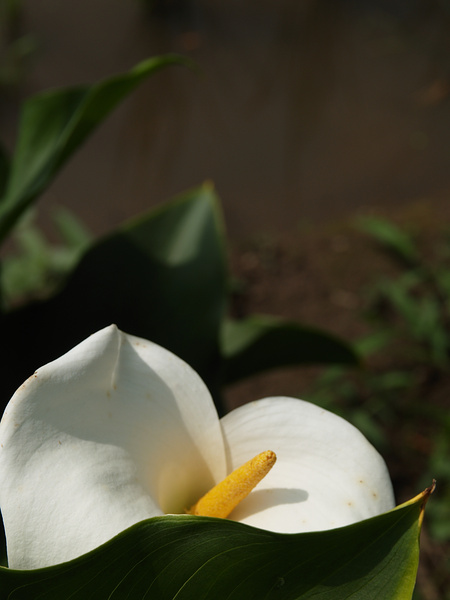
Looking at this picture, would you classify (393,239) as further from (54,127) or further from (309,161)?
(54,127)

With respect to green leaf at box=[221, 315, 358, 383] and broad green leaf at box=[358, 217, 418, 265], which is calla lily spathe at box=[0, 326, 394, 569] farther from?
broad green leaf at box=[358, 217, 418, 265]

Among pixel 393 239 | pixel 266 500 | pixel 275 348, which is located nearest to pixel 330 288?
pixel 393 239

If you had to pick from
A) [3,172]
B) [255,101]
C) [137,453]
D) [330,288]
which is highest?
[255,101]

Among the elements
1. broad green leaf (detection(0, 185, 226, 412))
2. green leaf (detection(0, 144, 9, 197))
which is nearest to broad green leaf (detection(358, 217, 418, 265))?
broad green leaf (detection(0, 185, 226, 412))

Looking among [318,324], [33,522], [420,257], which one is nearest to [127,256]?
[33,522]

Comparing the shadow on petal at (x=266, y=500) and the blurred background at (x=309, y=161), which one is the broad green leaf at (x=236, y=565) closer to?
the shadow on petal at (x=266, y=500)

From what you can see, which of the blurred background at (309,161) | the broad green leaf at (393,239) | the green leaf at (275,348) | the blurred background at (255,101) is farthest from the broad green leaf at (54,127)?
the blurred background at (255,101)
